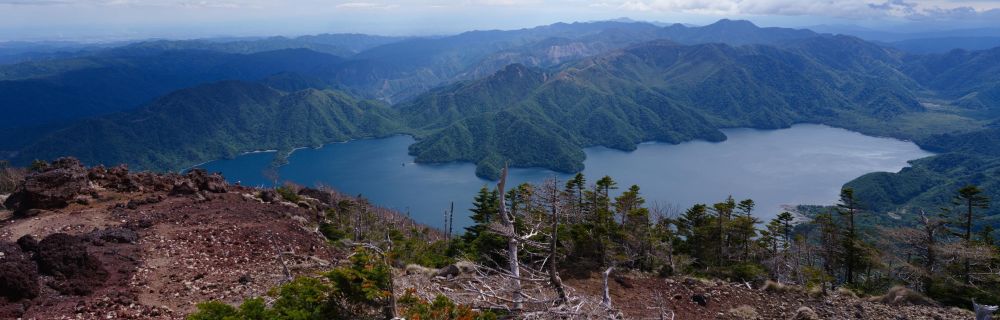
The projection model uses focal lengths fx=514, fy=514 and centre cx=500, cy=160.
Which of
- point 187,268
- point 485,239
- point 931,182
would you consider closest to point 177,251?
point 187,268

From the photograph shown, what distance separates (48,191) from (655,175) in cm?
15446

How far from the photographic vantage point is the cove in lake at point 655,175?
131 metres

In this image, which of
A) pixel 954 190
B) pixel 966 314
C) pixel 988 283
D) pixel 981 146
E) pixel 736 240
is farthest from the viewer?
pixel 981 146

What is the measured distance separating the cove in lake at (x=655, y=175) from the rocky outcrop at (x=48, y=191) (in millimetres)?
92556

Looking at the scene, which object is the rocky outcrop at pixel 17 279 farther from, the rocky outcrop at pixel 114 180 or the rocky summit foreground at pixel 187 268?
the rocky outcrop at pixel 114 180

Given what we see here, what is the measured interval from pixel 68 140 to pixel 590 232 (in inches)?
8989

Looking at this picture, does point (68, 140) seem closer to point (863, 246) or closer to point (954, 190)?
point (863, 246)

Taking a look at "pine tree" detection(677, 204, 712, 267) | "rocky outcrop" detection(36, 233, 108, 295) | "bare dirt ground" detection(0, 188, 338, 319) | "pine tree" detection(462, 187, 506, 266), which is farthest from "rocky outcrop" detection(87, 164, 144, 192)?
"pine tree" detection(677, 204, 712, 267)

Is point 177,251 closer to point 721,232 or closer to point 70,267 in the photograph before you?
point 70,267

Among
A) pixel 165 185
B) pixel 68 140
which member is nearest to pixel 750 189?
pixel 165 185

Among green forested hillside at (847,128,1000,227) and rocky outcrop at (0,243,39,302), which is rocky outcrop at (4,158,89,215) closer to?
rocky outcrop at (0,243,39,302)

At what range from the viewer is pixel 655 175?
15962cm

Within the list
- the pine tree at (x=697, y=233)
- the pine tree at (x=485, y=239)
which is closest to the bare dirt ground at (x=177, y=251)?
the pine tree at (x=485, y=239)

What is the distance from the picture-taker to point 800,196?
131 m
